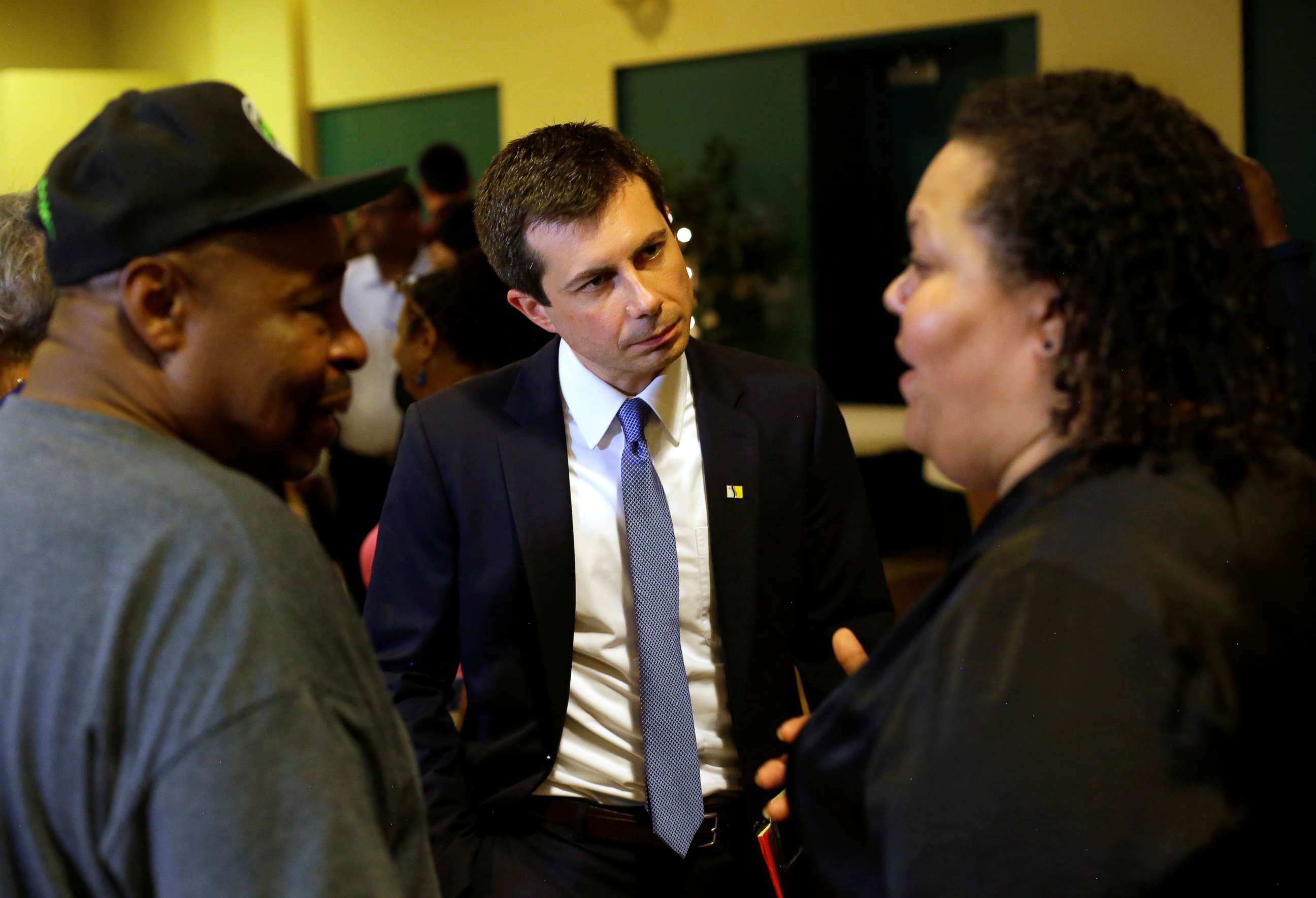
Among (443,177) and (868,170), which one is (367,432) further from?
(868,170)

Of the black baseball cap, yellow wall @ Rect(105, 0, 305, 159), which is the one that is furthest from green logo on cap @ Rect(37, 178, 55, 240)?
yellow wall @ Rect(105, 0, 305, 159)

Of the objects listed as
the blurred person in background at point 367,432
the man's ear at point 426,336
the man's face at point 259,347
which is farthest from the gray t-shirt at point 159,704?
the blurred person in background at point 367,432

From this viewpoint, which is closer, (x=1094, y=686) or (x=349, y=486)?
(x=1094, y=686)

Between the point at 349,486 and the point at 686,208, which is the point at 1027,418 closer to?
the point at 349,486

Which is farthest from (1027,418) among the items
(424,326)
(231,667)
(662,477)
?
(424,326)

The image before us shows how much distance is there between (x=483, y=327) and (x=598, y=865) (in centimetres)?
158

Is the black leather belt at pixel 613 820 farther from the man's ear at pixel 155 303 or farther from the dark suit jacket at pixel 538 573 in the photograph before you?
the man's ear at pixel 155 303

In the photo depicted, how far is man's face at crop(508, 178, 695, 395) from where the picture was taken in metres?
→ 1.93

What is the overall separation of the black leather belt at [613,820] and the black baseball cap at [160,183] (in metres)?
1.09

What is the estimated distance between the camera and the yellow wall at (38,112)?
7.39 metres

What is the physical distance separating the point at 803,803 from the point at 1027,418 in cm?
46

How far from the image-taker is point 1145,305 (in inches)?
42.7

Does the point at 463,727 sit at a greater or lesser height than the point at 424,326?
lesser

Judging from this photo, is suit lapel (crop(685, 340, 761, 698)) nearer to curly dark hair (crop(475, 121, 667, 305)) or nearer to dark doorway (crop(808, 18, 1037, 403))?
curly dark hair (crop(475, 121, 667, 305))
